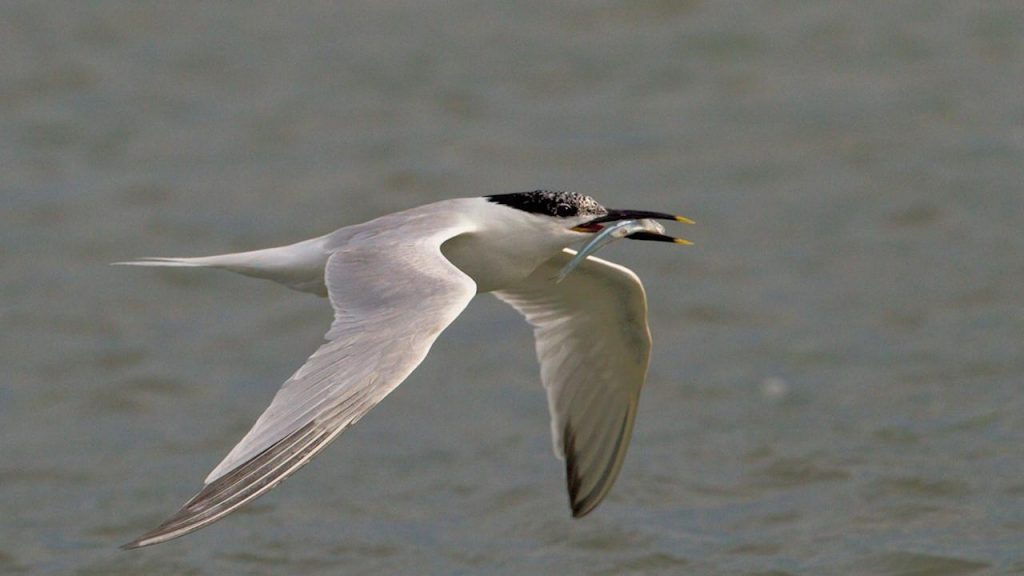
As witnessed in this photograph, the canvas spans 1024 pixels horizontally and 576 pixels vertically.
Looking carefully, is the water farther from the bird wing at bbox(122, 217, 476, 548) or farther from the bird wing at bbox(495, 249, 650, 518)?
the bird wing at bbox(122, 217, 476, 548)

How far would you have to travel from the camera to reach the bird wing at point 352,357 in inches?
211

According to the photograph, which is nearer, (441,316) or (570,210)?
(441,316)

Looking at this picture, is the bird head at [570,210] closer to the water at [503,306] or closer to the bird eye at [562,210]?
the bird eye at [562,210]

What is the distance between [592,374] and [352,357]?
2.67 m

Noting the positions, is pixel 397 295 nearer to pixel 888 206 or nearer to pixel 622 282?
pixel 622 282

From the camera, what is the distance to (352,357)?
599 centimetres

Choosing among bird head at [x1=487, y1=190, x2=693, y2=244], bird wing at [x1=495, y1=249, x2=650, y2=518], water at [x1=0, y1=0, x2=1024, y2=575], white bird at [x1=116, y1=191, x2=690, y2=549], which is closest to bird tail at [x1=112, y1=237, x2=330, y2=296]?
white bird at [x1=116, y1=191, x2=690, y2=549]

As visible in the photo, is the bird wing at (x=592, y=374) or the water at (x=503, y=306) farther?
the water at (x=503, y=306)

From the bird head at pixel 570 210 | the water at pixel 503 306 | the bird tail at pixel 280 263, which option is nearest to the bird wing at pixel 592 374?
the water at pixel 503 306

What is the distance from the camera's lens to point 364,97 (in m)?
15.6

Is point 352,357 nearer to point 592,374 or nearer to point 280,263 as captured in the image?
point 280,263

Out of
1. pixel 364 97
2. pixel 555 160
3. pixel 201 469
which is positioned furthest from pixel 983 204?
pixel 201 469

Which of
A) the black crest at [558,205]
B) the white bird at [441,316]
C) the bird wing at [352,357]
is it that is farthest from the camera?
the black crest at [558,205]

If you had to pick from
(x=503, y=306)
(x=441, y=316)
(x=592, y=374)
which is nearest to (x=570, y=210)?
(x=592, y=374)
